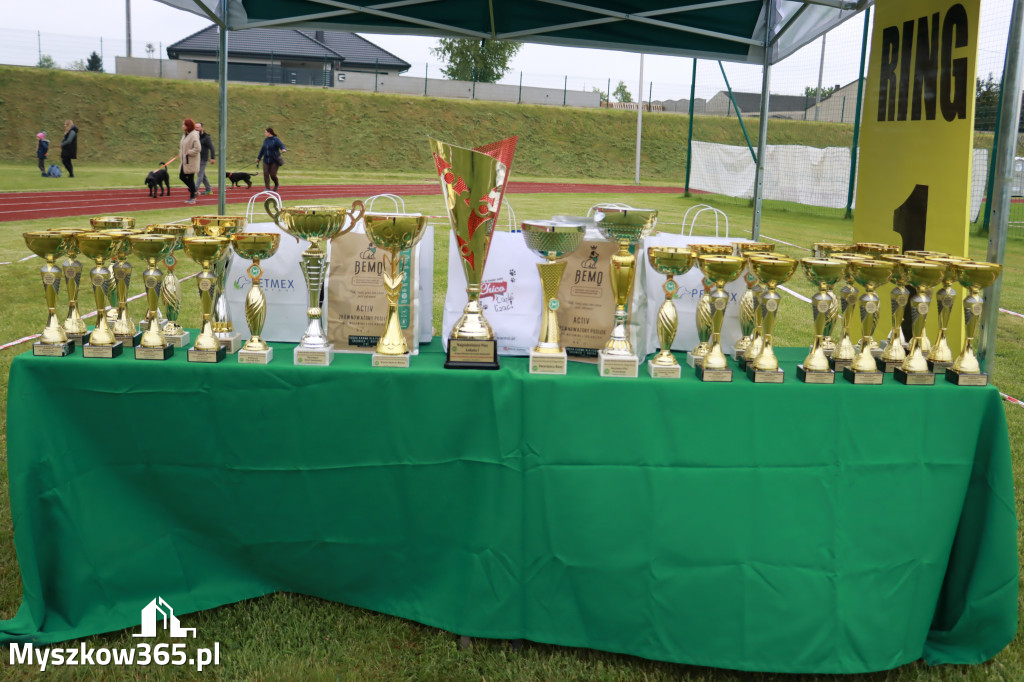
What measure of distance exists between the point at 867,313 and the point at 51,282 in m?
1.93

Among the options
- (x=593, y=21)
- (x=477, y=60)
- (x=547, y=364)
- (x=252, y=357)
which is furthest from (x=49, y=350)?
(x=477, y=60)

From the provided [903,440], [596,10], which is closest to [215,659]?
[903,440]

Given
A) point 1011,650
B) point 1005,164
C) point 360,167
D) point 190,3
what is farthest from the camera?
point 360,167

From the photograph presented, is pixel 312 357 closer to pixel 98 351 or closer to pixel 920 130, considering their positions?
pixel 98 351

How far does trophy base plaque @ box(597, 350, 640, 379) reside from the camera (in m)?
1.67

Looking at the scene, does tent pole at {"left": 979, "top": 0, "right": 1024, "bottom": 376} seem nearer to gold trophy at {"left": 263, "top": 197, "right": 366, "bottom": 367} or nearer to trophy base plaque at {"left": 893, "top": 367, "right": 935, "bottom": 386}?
trophy base plaque at {"left": 893, "top": 367, "right": 935, "bottom": 386}

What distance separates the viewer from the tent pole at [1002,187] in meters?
2.01

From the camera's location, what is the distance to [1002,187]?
2.09m

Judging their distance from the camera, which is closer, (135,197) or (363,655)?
(363,655)

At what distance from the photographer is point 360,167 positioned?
873 inches

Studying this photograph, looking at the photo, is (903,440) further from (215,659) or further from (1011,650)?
(215,659)

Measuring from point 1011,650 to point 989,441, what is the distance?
57cm

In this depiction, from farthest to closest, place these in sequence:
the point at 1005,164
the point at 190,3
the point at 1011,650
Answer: the point at 190,3
the point at 1005,164
the point at 1011,650

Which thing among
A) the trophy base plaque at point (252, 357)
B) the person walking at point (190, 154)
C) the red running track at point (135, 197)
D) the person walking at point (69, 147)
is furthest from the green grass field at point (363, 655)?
the person walking at point (69, 147)
